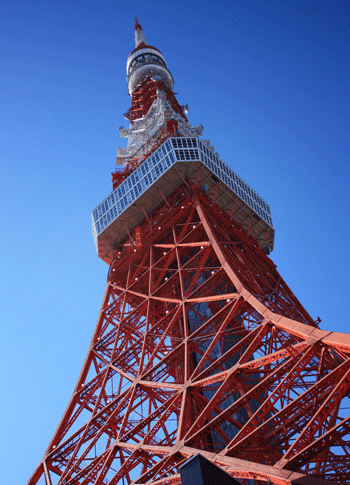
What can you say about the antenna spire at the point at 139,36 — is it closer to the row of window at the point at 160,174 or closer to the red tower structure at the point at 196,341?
the red tower structure at the point at 196,341

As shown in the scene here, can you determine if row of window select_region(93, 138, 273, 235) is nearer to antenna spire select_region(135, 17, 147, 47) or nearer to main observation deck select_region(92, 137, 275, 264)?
main observation deck select_region(92, 137, 275, 264)

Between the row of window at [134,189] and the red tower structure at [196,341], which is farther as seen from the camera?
the row of window at [134,189]

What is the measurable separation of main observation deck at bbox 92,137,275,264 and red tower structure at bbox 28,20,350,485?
0.30 feet

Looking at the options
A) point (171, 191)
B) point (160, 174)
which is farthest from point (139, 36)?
point (171, 191)

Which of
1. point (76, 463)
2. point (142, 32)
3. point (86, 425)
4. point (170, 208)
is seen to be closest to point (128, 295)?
point (170, 208)

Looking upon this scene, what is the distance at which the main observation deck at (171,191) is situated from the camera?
3147cm

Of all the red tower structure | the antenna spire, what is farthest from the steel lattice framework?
the antenna spire

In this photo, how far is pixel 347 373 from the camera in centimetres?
1233

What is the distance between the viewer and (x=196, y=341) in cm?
2177

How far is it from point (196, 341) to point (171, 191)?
41.2ft

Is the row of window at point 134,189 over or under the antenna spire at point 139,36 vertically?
under

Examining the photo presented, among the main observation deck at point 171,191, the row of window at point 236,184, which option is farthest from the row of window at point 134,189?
the row of window at point 236,184

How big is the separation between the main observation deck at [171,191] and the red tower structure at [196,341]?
9cm

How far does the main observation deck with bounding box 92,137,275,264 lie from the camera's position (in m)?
31.5
